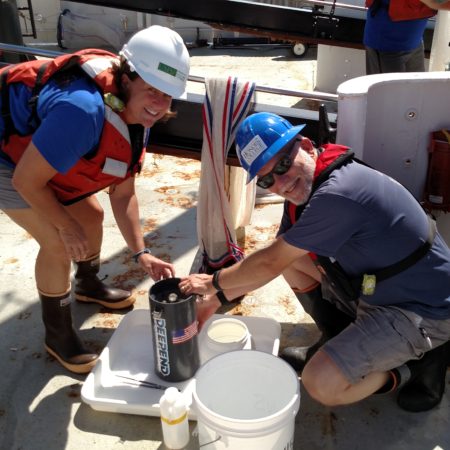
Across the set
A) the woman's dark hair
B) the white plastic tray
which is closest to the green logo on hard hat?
the woman's dark hair

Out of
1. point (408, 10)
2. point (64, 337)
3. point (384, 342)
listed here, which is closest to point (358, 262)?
point (384, 342)

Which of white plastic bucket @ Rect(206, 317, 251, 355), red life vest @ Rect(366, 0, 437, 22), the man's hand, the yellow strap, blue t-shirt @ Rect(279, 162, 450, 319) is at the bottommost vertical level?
white plastic bucket @ Rect(206, 317, 251, 355)

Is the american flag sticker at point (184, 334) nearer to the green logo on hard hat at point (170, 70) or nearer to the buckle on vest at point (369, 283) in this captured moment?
the buckle on vest at point (369, 283)

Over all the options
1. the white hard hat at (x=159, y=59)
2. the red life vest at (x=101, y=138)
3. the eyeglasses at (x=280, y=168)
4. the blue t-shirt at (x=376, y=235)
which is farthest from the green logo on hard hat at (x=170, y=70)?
the blue t-shirt at (x=376, y=235)

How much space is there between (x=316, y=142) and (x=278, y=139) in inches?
41.9

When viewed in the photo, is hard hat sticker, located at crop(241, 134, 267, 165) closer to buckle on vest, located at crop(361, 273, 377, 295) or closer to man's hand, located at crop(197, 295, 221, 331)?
buckle on vest, located at crop(361, 273, 377, 295)

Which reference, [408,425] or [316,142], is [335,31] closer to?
[316,142]

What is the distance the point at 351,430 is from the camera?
2.38m

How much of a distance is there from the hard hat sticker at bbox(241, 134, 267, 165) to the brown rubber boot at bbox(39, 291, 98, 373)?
1239mm

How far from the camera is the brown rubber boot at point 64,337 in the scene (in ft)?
8.97

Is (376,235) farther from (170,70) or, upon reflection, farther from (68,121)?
(68,121)

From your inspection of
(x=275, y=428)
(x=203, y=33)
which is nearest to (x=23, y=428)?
(x=275, y=428)

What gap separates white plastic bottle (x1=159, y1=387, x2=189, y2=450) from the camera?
214cm

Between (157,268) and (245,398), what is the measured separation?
84 cm
